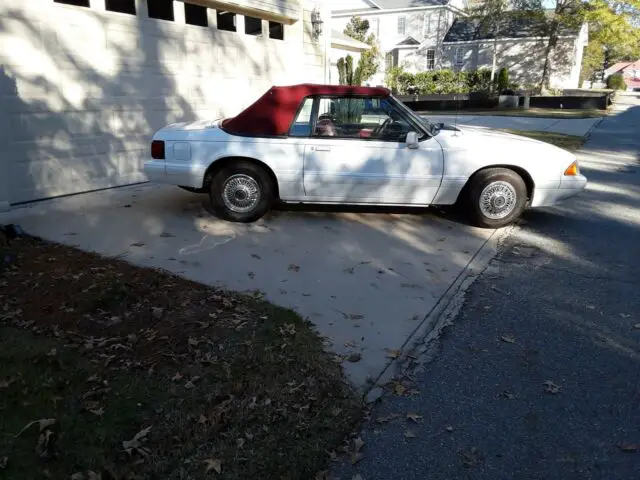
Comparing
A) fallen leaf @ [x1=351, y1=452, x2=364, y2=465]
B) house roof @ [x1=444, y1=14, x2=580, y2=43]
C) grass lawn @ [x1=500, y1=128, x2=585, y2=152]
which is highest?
house roof @ [x1=444, y1=14, x2=580, y2=43]

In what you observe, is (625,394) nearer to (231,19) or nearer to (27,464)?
(27,464)

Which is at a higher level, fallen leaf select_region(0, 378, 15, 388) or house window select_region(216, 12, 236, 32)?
house window select_region(216, 12, 236, 32)

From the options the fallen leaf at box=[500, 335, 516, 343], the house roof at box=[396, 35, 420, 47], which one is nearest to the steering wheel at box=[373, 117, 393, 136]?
the fallen leaf at box=[500, 335, 516, 343]

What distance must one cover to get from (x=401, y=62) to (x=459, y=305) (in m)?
43.3

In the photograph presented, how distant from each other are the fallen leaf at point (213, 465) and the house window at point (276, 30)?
1018cm

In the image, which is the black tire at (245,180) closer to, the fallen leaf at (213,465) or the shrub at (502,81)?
the fallen leaf at (213,465)

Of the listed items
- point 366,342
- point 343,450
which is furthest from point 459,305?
point 343,450

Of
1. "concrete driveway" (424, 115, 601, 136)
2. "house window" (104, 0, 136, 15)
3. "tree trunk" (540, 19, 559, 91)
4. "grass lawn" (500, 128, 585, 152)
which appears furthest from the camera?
"tree trunk" (540, 19, 559, 91)

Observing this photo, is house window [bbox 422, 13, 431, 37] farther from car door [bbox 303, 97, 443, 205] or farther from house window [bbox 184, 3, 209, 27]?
car door [bbox 303, 97, 443, 205]

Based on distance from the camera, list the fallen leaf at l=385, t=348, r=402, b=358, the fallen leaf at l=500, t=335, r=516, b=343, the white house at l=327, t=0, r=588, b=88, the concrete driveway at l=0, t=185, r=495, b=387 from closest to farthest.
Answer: the fallen leaf at l=385, t=348, r=402, b=358 < the fallen leaf at l=500, t=335, r=516, b=343 < the concrete driveway at l=0, t=185, r=495, b=387 < the white house at l=327, t=0, r=588, b=88

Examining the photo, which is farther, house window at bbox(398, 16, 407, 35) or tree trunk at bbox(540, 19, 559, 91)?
house window at bbox(398, 16, 407, 35)

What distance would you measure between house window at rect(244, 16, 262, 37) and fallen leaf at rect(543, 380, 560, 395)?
9.20 m

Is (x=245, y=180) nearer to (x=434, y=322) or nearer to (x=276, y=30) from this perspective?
(x=434, y=322)

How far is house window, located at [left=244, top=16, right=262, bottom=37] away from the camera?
Answer: 10891 mm
